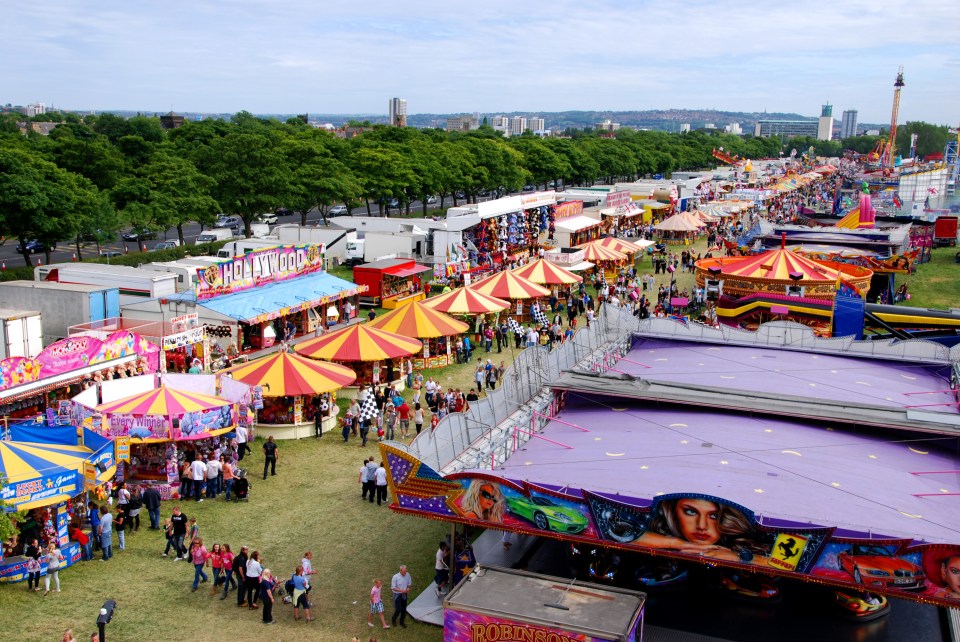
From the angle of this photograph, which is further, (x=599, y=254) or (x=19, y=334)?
(x=599, y=254)

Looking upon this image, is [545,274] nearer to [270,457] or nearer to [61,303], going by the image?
[61,303]

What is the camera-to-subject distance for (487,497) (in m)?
12.9

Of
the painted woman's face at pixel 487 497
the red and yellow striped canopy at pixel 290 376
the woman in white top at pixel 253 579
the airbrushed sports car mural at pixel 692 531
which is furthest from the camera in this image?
the red and yellow striped canopy at pixel 290 376

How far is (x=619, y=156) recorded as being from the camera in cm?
10388

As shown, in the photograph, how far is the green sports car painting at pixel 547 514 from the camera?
40.7ft

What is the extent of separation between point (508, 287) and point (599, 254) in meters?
10.2

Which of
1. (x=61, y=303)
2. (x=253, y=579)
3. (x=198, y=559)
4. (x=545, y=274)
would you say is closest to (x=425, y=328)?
(x=545, y=274)

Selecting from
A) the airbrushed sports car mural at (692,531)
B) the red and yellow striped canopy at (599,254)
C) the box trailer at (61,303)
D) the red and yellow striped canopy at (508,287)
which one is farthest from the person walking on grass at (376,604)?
the red and yellow striped canopy at (599,254)

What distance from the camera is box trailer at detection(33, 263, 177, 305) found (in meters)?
27.6

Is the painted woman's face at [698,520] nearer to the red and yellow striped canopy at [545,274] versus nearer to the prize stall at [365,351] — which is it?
the prize stall at [365,351]

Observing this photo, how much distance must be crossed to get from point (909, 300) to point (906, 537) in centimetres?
3425

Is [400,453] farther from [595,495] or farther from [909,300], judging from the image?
[909,300]

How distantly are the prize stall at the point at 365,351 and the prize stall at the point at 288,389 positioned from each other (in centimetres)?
225

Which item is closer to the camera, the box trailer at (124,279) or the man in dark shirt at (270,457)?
the man in dark shirt at (270,457)
